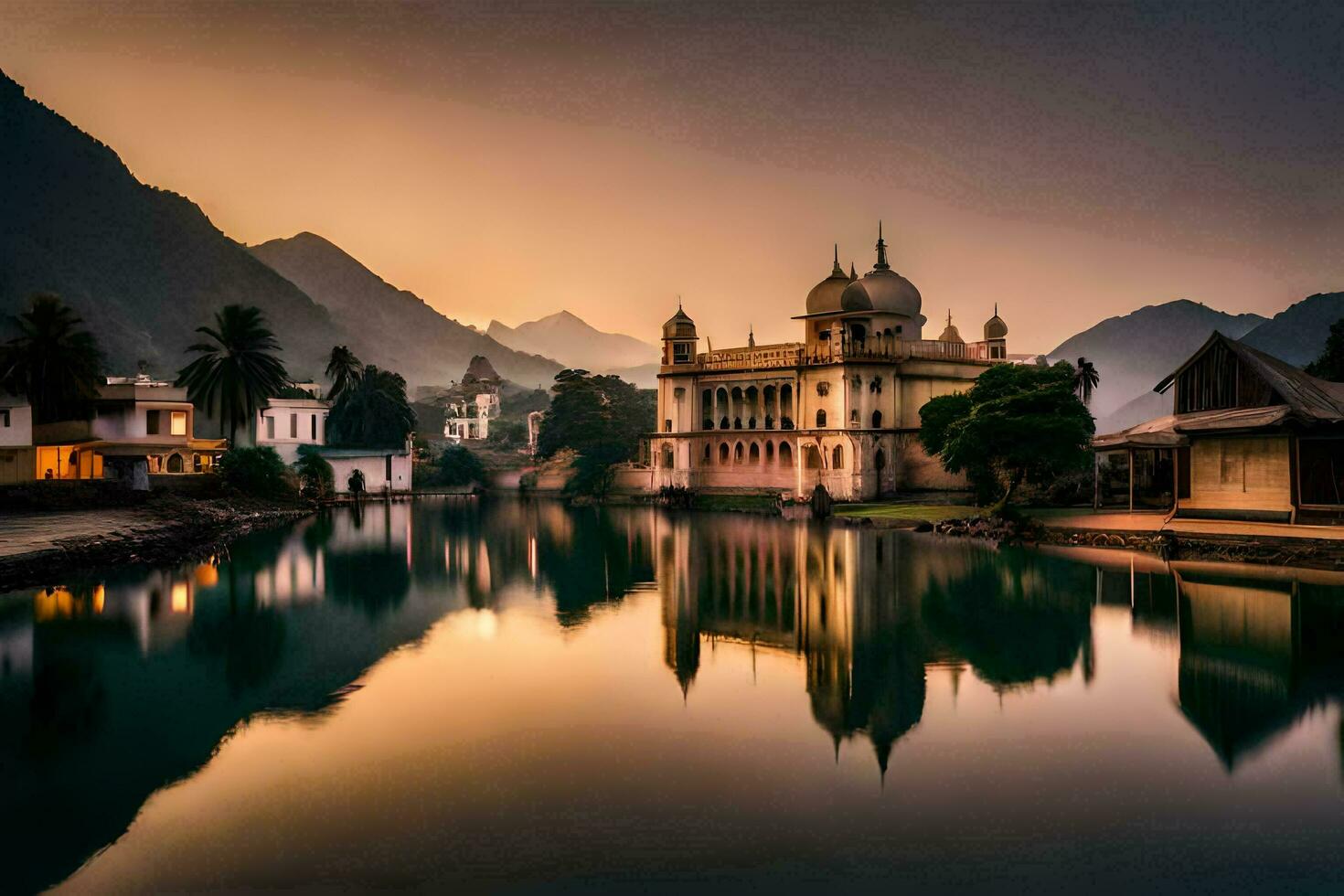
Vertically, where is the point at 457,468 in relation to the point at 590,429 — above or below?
below

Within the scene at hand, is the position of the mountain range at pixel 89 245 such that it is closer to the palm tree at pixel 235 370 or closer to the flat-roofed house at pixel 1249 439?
the palm tree at pixel 235 370

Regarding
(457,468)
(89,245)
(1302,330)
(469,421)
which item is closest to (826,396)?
(457,468)

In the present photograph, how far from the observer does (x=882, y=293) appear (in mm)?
70438

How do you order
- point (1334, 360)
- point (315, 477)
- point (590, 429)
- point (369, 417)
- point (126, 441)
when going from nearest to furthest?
1. point (1334, 360)
2. point (126, 441)
3. point (315, 477)
4. point (369, 417)
5. point (590, 429)

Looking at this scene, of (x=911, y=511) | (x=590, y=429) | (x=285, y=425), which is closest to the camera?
(x=911, y=511)

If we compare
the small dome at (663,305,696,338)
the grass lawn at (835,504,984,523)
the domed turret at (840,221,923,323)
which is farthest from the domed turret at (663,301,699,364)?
the grass lawn at (835,504,984,523)

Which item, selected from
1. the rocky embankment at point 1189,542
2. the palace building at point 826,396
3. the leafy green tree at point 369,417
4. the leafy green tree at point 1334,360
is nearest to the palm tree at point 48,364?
the leafy green tree at point 369,417

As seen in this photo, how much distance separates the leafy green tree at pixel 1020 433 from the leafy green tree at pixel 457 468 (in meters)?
52.8

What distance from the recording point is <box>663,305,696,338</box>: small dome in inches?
3002

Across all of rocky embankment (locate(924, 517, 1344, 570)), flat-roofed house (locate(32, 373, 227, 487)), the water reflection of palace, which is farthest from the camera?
flat-roofed house (locate(32, 373, 227, 487))

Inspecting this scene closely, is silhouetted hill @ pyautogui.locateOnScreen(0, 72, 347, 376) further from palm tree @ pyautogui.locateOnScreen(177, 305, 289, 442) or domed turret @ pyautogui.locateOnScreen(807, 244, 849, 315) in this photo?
domed turret @ pyautogui.locateOnScreen(807, 244, 849, 315)

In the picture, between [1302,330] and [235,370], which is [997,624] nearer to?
[235,370]

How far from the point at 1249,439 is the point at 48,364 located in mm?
53637

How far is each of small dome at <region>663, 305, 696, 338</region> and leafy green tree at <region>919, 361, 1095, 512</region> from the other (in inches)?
1112
